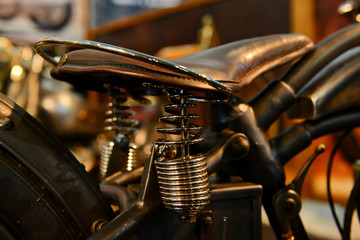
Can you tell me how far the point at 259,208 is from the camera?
0.60m

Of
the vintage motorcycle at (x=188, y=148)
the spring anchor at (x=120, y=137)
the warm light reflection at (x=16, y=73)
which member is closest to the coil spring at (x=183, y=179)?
the vintage motorcycle at (x=188, y=148)

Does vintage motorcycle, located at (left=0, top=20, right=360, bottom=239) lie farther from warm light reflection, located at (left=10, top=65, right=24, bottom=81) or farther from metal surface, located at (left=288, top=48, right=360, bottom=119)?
warm light reflection, located at (left=10, top=65, right=24, bottom=81)

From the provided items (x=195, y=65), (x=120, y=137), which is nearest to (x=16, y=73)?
(x=120, y=137)

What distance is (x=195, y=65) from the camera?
20.3 inches

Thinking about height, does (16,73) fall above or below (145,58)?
above

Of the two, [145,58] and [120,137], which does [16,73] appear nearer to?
[120,137]

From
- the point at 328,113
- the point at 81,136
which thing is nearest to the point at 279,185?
the point at 328,113

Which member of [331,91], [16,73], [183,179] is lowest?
[183,179]

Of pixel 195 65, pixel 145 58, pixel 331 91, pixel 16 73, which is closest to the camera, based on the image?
pixel 145 58

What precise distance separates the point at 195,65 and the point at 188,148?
135mm

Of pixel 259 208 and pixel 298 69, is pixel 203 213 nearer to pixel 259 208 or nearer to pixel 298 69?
pixel 259 208

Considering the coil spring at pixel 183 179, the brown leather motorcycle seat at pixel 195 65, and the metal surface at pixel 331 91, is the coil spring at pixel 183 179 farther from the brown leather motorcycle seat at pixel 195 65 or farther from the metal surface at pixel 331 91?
the metal surface at pixel 331 91

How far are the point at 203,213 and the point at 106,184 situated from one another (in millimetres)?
248

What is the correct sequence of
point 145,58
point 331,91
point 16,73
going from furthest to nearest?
point 16,73 < point 331,91 < point 145,58
